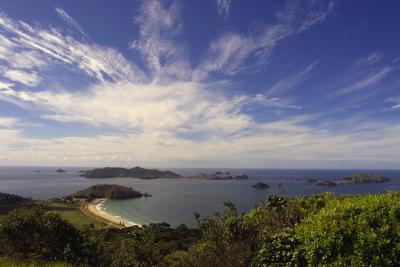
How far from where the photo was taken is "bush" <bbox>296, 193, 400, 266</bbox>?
363 inches

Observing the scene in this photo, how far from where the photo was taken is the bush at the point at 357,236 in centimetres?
923

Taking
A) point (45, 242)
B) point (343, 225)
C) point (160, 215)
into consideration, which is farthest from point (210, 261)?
point (160, 215)

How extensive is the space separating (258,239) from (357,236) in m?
3.38

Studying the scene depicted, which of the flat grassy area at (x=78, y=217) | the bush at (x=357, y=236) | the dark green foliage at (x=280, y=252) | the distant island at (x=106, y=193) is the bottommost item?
the flat grassy area at (x=78, y=217)

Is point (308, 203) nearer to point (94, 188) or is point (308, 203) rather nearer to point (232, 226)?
point (232, 226)

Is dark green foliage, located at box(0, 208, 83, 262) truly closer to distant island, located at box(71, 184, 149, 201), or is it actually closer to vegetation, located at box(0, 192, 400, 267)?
vegetation, located at box(0, 192, 400, 267)

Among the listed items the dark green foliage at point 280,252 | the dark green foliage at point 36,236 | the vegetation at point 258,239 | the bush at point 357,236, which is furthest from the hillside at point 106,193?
the bush at point 357,236

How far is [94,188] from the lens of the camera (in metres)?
142

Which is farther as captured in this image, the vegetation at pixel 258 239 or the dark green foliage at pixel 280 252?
the dark green foliage at pixel 280 252

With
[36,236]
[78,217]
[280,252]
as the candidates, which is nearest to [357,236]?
[280,252]

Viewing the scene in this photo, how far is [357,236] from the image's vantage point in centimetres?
966

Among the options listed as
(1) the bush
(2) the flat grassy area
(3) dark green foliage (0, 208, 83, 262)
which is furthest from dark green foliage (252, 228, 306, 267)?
(2) the flat grassy area

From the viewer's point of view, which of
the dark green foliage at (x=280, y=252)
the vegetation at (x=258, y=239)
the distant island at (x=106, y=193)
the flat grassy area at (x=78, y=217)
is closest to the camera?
the vegetation at (x=258, y=239)

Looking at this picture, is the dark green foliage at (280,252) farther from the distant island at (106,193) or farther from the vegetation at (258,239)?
the distant island at (106,193)
